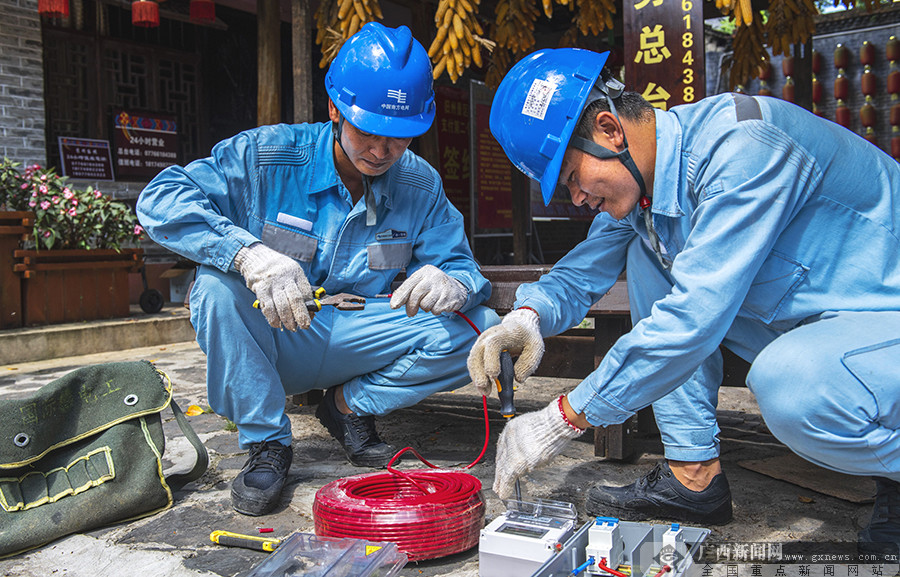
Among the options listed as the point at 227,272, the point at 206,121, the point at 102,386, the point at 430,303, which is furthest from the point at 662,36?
the point at 206,121

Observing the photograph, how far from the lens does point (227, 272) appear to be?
2500 millimetres

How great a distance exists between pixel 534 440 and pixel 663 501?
0.64 metres

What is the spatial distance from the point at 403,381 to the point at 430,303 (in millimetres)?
383

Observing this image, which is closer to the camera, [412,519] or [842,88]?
[412,519]

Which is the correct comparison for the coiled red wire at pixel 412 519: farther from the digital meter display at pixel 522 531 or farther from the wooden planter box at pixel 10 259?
the wooden planter box at pixel 10 259

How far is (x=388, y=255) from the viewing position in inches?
115

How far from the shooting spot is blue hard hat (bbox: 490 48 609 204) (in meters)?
1.85

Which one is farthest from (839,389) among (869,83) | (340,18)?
(869,83)

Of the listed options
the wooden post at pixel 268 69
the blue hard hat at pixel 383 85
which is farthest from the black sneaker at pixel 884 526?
the wooden post at pixel 268 69

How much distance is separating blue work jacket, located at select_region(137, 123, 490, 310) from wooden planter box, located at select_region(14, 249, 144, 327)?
383 cm

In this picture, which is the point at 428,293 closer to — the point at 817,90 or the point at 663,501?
the point at 663,501

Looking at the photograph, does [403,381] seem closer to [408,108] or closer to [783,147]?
[408,108]

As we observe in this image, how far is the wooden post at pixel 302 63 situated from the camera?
5078 mm

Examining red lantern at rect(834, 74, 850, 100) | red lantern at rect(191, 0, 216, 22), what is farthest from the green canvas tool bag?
red lantern at rect(834, 74, 850, 100)
